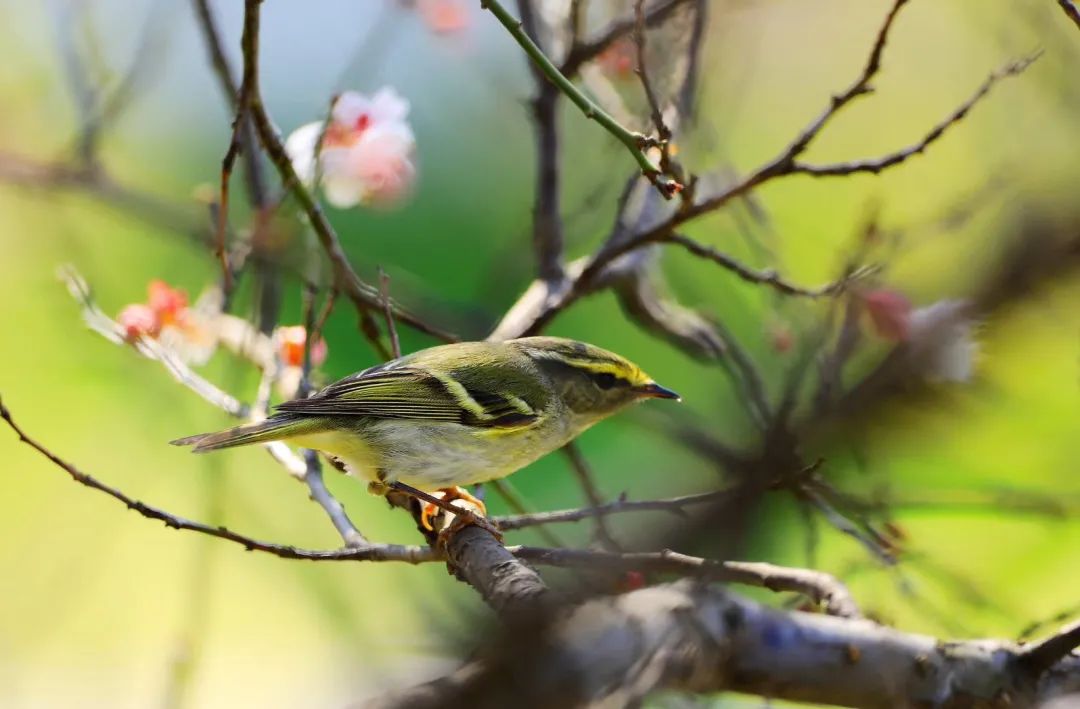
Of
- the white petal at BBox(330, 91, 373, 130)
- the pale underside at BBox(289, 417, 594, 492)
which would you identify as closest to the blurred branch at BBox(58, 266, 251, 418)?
the pale underside at BBox(289, 417, 594, 492)

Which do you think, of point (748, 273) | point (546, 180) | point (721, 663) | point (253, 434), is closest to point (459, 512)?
point (253, 434)

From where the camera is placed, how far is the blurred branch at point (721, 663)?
0.44 metres

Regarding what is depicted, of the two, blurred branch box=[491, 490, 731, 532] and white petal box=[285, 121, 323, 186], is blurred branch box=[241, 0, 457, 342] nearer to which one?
white petal box=[285, 121, 323, 186]

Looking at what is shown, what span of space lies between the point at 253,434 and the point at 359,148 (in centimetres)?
59

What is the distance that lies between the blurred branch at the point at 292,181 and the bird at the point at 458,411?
0.47 feet

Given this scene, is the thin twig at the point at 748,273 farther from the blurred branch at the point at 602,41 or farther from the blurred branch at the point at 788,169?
the blurred branch at the point at 602,41

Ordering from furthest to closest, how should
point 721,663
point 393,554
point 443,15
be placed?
point 443,15 < point 393,554 < point 721,663

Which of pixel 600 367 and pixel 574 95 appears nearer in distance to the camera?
pixel 574 95

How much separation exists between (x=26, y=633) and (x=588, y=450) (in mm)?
2185

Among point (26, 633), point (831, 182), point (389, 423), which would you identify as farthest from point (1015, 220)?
point (831, 182)

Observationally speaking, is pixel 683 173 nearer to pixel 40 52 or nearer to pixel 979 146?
pixel 979 146

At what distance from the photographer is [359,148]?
6.51 ft

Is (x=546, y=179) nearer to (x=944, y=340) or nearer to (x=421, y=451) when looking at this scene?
(x=421, y=451)

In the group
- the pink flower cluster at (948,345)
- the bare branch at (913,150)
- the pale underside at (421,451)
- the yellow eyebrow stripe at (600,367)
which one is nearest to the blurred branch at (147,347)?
the pale underside at (421,451)
